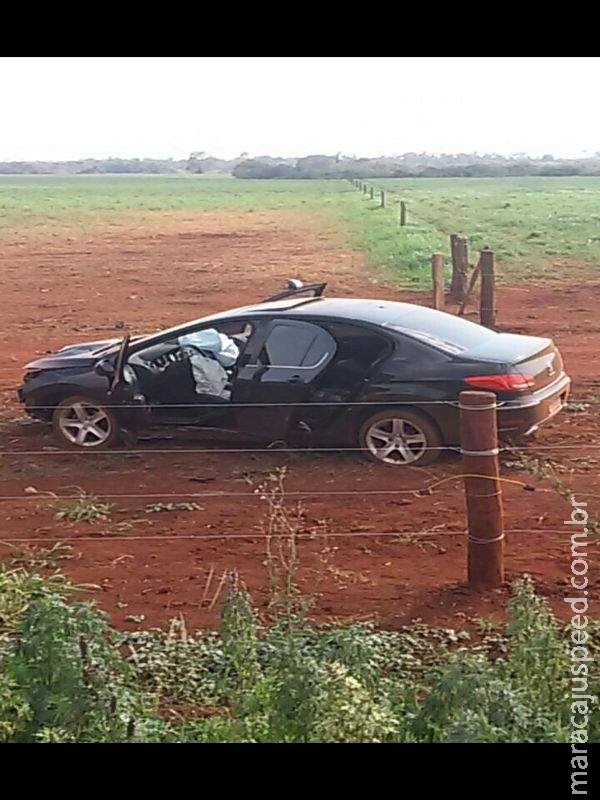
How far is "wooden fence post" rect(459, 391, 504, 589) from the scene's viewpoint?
4605 millimetres

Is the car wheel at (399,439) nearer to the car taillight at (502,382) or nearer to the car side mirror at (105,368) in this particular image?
the car taillight at (502,382)

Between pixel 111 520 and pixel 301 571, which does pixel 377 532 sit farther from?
pixel 111 520

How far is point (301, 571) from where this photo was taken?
545 cm

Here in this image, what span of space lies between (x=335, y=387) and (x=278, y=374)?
16.1 inches

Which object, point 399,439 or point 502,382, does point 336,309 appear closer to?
point 399,439

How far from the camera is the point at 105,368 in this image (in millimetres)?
7777

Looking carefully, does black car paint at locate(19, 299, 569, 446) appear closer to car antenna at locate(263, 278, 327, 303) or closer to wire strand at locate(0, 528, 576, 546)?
car antenna at locate(263, 278, 327, 303)

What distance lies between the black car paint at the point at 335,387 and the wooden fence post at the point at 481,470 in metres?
2.19

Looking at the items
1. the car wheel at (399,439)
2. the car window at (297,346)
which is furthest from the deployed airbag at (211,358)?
the car wheel at (399,439)

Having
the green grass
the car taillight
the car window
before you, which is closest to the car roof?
the car window

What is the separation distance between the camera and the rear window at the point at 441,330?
7.30m

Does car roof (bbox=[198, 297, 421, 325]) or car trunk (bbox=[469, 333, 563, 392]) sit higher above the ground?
car roof (bbox=[198, 297, 421, 325])
